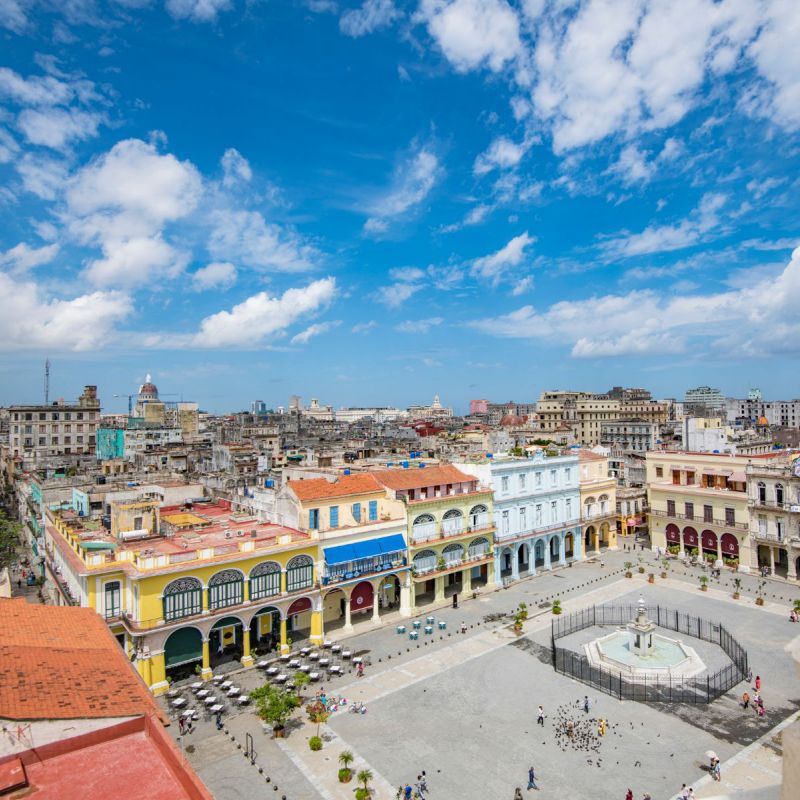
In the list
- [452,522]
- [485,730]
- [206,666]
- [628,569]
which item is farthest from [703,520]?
[206,666]

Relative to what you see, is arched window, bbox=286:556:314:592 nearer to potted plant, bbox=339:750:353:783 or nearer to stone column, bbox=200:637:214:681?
stone column, bbox=200:637:214:681

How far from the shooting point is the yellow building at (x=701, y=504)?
57344 mm

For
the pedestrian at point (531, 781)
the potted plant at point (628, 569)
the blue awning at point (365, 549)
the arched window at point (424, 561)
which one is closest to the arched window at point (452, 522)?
the arched window at point (424, 561)

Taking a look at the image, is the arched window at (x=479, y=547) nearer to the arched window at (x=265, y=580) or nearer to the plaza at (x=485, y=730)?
the plaza at (x=485, y=730)

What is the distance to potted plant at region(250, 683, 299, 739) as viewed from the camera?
28453 mm

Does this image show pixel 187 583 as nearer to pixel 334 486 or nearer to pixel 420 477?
pixel 334 486

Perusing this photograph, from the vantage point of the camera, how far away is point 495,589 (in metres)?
53.0

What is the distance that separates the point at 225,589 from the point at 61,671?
831 inches

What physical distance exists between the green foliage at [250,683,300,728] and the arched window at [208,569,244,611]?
7856 millimetres

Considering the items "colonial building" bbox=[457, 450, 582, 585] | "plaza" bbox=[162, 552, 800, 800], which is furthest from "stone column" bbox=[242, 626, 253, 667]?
"colonial building" bbox=[457, 450, 582, 585]

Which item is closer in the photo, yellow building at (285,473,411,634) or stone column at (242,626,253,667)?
stone column at (242,626,253,667)

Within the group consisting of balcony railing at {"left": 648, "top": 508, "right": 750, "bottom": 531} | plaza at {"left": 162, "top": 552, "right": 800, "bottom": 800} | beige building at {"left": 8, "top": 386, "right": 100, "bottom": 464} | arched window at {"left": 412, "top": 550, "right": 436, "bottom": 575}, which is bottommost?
plaza at {"left": 162, "top": 552, "right": 800, "bottom": 800}

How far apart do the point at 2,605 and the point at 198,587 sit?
575 inches

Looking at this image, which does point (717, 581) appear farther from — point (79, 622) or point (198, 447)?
point (198, 447)
